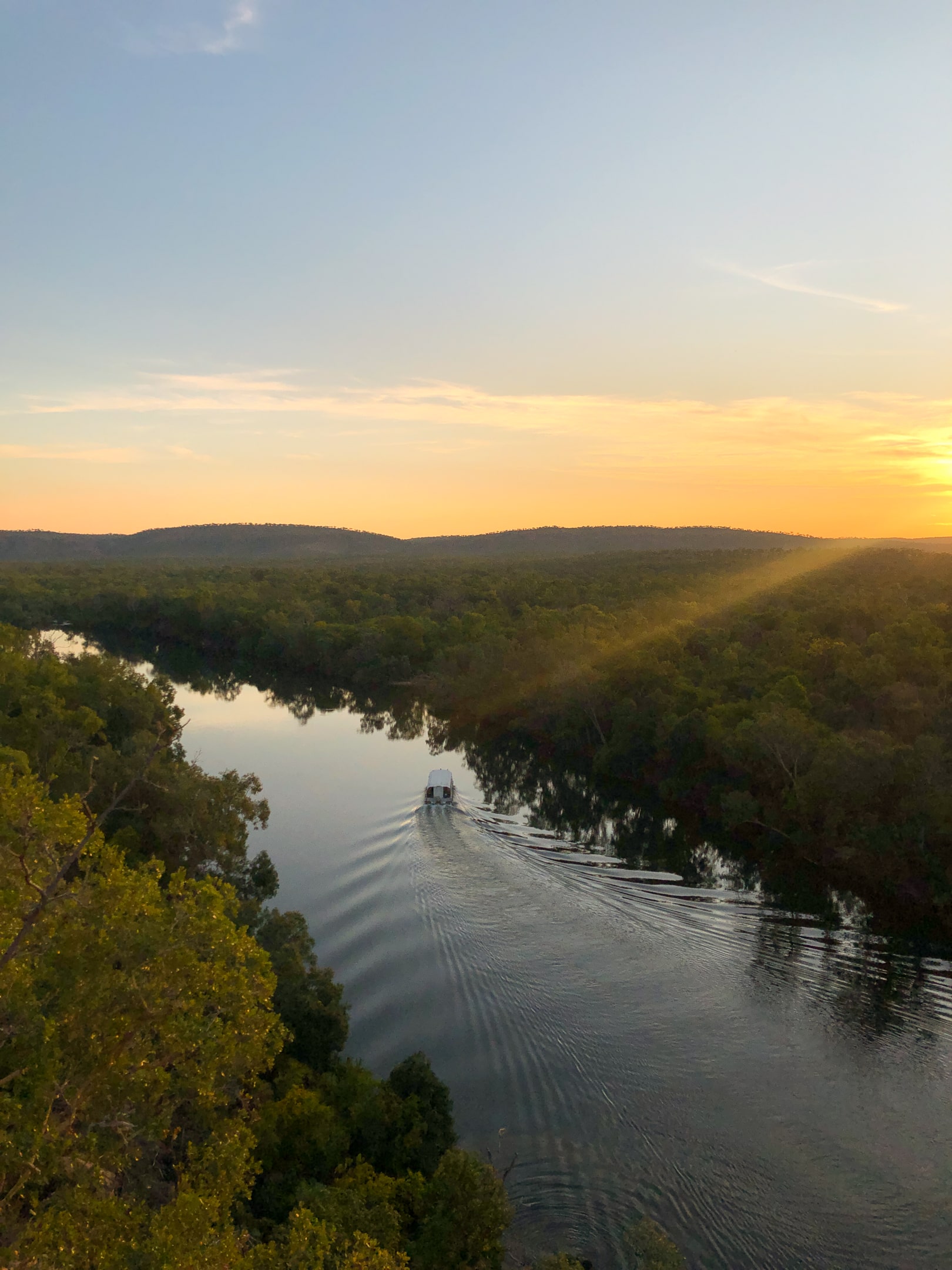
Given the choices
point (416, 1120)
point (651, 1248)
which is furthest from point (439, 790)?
point (651, 1248)

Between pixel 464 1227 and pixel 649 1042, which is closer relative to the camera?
pixel 464 1227

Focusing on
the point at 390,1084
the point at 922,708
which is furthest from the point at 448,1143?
the point at 922,708

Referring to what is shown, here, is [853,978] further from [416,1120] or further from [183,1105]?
[183,1105]

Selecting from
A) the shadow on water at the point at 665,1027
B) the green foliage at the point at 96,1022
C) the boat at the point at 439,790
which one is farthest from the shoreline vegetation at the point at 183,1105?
the boat at the point at 439,790

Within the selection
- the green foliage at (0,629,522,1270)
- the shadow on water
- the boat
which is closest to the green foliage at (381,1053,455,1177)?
the green foliage at (0,629,522,1270)

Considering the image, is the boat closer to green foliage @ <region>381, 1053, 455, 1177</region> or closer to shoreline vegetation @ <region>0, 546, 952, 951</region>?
shoreline vegetation @ <region>0, 546, 952, 951</region>

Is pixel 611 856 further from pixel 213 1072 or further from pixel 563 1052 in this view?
pixel 213 1072
